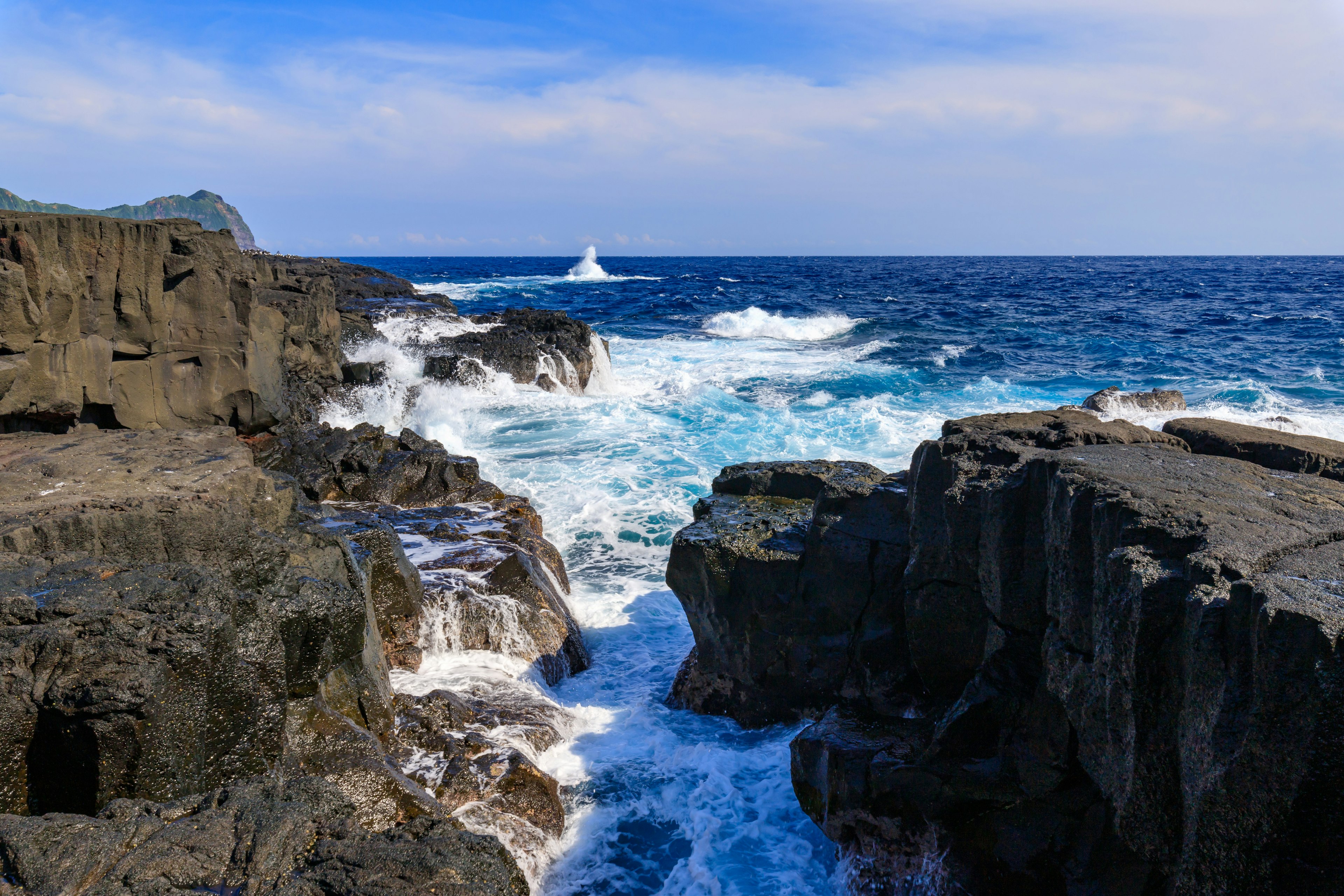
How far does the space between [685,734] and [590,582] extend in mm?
3451

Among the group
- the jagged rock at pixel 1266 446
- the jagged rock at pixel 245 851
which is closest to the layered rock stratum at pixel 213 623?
the jagged rock at pixel 245 851

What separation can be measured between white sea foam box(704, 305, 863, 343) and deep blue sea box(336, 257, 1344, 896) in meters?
0.20

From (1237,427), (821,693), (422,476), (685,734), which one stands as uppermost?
(1237,427)

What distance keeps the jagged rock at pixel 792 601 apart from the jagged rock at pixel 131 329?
19.3 feet

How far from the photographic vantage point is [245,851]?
2855 mm

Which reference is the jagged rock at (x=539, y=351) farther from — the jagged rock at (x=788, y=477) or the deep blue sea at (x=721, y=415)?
the jagged rock at (x=788, y=477)

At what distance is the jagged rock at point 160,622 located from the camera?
326 centimetres

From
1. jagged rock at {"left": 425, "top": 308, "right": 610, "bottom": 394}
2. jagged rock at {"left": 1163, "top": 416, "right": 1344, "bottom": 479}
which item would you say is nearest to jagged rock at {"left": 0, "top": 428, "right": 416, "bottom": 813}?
jagged rock at {"left": 1163, "top": 416, "right": 1344, "bottom": 479}

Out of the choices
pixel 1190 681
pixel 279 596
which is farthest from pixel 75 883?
pixel 1190 681

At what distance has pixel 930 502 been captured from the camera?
489 cm

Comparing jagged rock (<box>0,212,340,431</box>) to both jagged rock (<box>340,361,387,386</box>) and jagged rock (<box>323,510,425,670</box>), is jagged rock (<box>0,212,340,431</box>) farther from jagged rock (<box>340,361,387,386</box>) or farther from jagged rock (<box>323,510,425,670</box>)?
jagged rock (<box>340,361,387,386</box>)

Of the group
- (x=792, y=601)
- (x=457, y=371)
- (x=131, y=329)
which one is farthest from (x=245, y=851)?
(x=457, y=371)

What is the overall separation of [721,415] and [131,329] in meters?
11.2

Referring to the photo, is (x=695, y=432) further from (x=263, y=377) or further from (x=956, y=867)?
(x=956, y=867)
